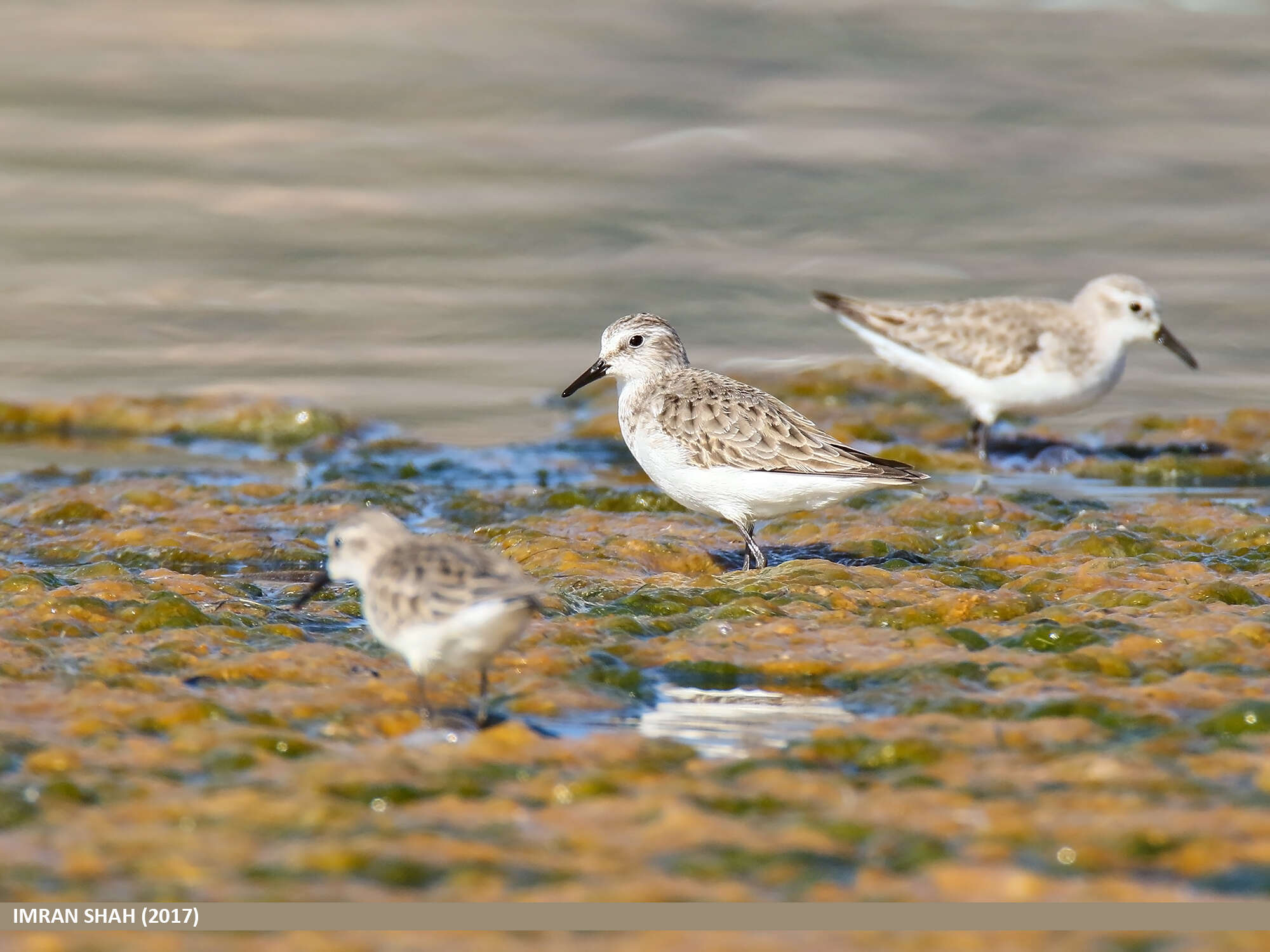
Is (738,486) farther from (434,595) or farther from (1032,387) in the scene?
(1032,387)

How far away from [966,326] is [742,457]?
15.6 feet

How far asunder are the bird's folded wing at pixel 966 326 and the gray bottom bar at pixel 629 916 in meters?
7.86

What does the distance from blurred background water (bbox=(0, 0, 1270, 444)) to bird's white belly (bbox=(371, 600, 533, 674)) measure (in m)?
7.25

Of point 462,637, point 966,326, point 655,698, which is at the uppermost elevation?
point 966,326

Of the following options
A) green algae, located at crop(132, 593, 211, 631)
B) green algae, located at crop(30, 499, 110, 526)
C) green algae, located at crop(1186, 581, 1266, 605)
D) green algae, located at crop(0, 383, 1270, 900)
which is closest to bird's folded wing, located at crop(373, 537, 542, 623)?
green algae, located at crop(0, 383, 1270, 900)

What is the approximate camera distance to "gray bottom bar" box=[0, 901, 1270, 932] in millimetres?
3555

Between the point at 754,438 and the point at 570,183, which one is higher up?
the point at 570,183

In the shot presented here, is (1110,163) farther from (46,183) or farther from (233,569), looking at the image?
(233,569)

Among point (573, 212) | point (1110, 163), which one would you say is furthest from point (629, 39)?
point (1110, 163)

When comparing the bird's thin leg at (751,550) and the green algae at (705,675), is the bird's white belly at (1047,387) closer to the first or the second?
the bird's thin leg at (751,550)

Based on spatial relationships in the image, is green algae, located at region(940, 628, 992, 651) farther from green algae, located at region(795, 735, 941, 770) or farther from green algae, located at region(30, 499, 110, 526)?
green algae, located at region(30, 499, 110, 526)

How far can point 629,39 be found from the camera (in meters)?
19.3

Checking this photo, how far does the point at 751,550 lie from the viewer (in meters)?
7.36

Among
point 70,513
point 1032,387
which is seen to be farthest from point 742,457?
point 1032,387
